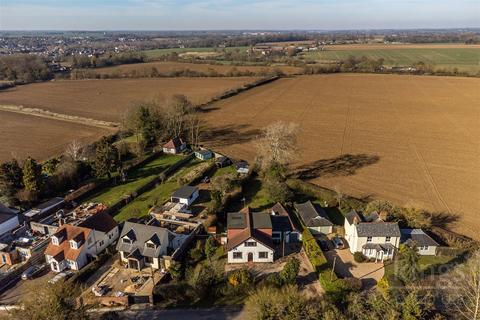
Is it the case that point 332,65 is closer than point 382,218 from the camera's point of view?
No

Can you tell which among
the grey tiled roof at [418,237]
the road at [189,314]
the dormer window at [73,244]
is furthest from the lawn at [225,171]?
the road at [189,314]

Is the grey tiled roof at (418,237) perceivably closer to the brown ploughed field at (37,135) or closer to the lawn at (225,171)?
the lawn at (225,171)

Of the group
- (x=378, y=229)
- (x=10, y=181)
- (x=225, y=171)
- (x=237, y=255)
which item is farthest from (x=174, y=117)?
(x=378, y=229)

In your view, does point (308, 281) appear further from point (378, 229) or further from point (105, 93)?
point (105, 93)

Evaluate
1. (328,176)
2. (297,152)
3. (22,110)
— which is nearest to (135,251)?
(328,176)

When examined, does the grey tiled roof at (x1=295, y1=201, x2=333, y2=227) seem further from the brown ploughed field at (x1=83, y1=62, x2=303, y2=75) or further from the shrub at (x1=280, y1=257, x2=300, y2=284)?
the brown ploughed field at (x1=83, y1=62, x2=303, y2=75)

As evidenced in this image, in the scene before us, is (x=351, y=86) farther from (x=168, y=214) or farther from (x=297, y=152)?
(x=168, y=214)
